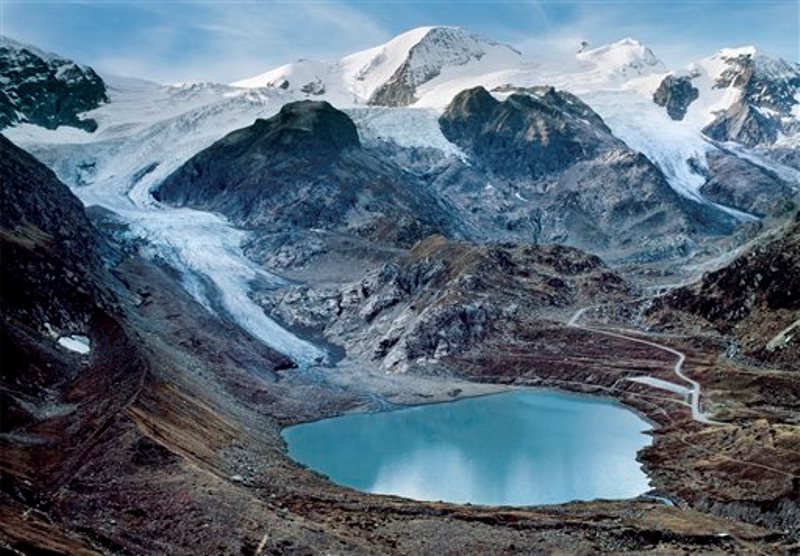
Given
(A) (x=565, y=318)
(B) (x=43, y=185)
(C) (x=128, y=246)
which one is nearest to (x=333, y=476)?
(A) (x=565, y=318)

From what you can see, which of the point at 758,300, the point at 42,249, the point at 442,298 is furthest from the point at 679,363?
the point at 42,249

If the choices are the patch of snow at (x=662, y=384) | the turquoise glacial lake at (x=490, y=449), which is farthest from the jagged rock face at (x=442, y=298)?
the patch of snow at (x=662, y=384)

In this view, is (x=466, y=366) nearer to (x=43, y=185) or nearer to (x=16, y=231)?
(x=16, y=231)

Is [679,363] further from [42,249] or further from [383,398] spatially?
[42,249]

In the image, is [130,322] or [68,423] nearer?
[68,423]

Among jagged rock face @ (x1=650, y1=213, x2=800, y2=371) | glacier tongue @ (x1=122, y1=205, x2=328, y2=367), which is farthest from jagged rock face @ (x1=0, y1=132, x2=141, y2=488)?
jagged rock face @ (x1=650, y1=213, x2=800, y2=371)

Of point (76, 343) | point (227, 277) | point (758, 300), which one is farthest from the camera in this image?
point (227, 277)

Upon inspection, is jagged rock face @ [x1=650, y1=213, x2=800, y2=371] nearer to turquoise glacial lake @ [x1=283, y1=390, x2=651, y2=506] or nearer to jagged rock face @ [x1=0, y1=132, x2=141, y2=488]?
turquoise glacial lake @ [x1=283, y1=390, x2=651, y2=506]
